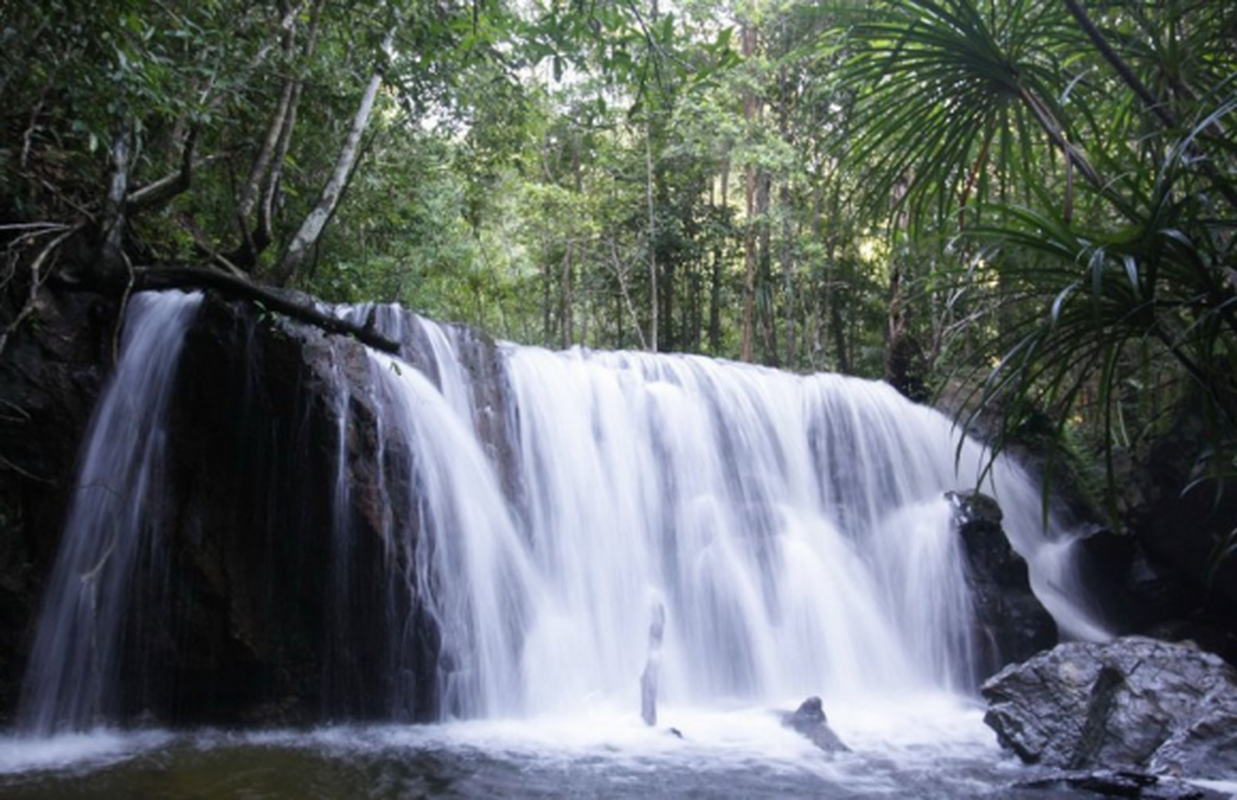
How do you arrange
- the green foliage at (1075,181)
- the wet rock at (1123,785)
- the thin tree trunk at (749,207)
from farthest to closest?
the thin tree trunk at (749,207), the wet rock at (1123,785), the green foliage at (1075,181)

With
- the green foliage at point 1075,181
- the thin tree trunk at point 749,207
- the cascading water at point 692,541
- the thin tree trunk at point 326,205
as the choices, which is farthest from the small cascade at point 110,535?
the thin tree trunk at point 749,207

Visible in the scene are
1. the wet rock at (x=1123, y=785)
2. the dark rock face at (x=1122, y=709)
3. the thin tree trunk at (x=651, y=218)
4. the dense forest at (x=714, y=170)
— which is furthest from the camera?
the thin tree trunk at (x=651, y=218)

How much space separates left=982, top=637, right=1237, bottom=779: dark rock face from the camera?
5238 mm

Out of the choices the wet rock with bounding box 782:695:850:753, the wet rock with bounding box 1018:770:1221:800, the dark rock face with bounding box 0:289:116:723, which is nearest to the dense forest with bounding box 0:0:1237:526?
the dark rock face with bounding box 0:289:116:723

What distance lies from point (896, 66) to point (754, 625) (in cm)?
625

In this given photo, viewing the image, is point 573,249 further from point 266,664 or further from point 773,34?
point 266,664

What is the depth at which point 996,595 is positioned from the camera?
29.1 feet

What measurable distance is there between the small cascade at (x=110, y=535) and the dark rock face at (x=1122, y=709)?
5.74 metres

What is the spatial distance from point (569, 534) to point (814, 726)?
2814 millimetres

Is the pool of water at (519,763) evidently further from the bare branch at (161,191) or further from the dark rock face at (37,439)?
the bare branch at (161,191)

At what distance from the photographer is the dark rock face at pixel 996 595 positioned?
8602 mm

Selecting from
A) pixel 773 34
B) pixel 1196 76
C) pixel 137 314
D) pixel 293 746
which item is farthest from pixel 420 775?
pixel 773 34

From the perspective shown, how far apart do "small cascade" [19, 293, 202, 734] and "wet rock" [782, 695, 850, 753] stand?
14.5 ft

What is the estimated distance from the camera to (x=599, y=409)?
367 inches
